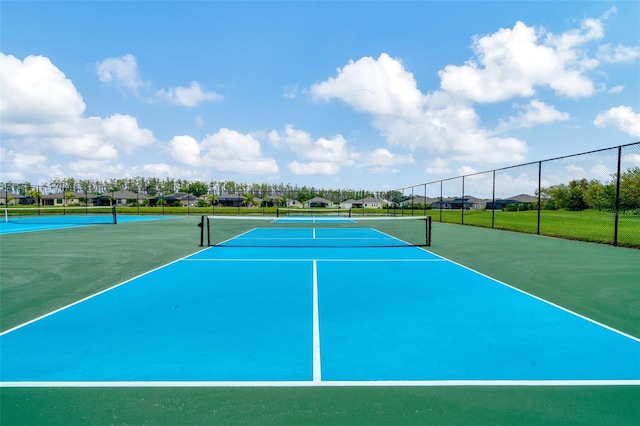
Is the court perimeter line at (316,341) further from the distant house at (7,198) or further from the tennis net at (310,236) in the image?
the distant house at (7,198)

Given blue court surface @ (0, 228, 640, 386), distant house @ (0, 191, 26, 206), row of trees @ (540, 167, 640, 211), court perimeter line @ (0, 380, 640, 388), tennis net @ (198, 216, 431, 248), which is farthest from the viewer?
distant house @ (0, 191, 26, 206)

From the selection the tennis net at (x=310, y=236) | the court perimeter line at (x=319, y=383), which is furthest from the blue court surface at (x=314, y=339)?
the tennis net at (x=310, y=236)

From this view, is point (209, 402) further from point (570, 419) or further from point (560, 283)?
point (560, 283)

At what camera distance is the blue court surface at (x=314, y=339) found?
320 centimetres

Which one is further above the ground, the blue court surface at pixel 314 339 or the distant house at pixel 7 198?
the distant house at pixel 7 198

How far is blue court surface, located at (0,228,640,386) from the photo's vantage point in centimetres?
320

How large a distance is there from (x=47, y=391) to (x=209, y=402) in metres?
1.39

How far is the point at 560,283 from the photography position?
268 inches

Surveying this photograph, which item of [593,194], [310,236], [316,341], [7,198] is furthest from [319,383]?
[7,198]

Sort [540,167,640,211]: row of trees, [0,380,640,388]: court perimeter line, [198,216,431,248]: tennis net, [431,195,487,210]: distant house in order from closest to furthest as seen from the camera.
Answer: [0,380,640,388]: court perimeter line
[198,216,431,248]: tennis net
[540,167,640,211]: row of trees
[431,195,487,210]: distant house

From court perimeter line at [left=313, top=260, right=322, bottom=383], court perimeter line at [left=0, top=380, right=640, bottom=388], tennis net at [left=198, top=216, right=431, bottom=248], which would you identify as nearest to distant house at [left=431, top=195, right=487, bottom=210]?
tennis net at [left=198, top=216, right=431, bottom=248]

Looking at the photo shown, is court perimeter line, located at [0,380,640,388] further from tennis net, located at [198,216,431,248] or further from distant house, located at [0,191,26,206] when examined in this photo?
distant house, located at [0,191,26,206]

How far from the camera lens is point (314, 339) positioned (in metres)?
4.02

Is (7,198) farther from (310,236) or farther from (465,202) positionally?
(465,202)
